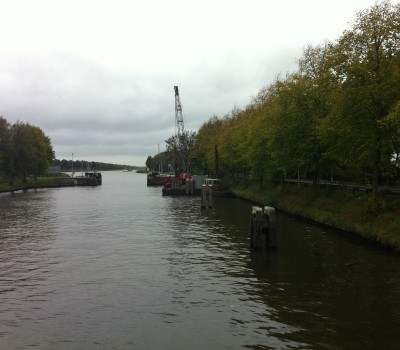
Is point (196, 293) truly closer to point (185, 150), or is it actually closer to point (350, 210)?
point (350, 210)

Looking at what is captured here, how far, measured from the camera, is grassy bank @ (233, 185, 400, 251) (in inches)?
1084

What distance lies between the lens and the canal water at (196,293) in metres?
13.3

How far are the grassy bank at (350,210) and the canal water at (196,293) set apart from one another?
3.62 ft

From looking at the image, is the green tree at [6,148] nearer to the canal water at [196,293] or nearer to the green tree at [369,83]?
the canal water at [196,293]

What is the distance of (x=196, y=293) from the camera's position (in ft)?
59.2

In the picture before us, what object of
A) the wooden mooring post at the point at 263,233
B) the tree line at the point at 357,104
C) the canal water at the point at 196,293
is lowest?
the canal water at the point at 196,293

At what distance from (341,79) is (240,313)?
76.8ft

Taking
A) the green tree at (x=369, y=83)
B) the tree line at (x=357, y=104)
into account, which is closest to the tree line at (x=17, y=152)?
the tree line at (x=357, y=104)

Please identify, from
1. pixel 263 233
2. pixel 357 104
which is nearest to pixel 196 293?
pixel 263 233

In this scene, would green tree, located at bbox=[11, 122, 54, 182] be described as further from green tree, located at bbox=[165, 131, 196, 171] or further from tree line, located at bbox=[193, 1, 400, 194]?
tree line, located at bbox=[193, 1, 400, 194]

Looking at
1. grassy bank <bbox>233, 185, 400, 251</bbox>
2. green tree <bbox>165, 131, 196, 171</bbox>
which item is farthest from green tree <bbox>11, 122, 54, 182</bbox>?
grassy bank <bbox>233, 185, 400, 251</bbox>

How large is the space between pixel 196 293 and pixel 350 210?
20.4 m

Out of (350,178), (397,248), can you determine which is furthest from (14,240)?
(350,178)

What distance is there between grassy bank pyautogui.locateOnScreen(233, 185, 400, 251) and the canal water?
110cm
